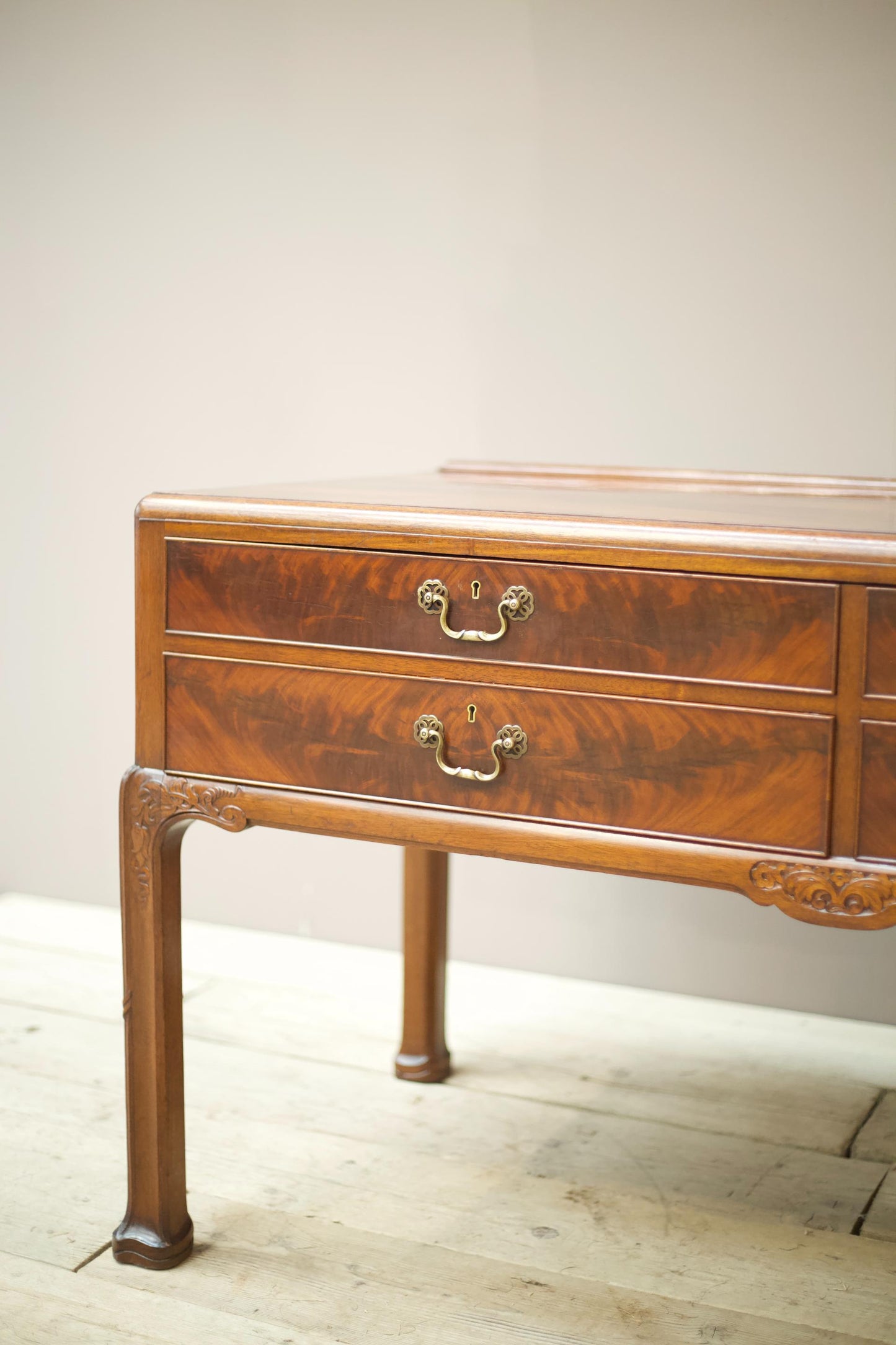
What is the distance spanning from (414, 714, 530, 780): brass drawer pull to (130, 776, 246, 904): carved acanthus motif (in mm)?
225

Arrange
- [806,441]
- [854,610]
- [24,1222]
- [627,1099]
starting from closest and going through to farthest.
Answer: [854,610] → [24,1222] → [627,1099] → [806,441]

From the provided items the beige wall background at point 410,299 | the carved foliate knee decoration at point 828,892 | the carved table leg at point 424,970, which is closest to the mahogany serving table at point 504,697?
the carved foliate knee decoration at point 828,892

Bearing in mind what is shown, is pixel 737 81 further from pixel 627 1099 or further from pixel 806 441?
pixel 627 1099

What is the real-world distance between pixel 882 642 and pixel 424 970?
0.99 meters

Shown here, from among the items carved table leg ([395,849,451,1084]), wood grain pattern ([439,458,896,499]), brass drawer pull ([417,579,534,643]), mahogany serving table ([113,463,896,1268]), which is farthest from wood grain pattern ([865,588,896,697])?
carved table leg ([395,849,451,1084])

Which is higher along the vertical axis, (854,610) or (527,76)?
(527,76)

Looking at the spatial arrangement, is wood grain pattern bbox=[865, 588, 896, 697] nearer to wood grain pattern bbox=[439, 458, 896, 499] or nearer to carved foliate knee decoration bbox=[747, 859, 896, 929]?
carved foliate knee decoration bbox=[747, 859, 896, 929]

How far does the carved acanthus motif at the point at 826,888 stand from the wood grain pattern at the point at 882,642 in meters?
0.16

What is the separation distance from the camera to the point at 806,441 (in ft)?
6.83

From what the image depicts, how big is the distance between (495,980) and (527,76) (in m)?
1.45

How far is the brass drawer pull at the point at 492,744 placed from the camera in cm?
130

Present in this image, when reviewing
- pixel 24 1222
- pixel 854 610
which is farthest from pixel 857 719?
pixel 24 1222

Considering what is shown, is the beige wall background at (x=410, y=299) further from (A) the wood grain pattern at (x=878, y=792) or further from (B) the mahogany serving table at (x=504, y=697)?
(A) the wood grain pattern at (x=878, y=792)

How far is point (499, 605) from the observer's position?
1290mm
